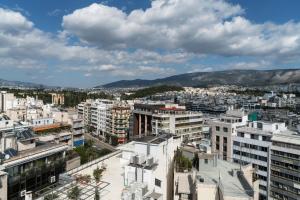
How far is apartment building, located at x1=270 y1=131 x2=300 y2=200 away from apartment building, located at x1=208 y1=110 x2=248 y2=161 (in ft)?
24.0

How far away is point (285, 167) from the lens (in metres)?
34.7

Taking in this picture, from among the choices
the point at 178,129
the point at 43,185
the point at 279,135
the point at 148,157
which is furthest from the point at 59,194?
the point at 178,129

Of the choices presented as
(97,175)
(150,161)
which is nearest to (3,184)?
(97,175)

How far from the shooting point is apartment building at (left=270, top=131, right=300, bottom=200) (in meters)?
33.5

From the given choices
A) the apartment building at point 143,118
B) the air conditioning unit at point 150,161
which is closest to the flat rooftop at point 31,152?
the air conditioning unit at point 150,161

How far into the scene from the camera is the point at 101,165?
20375 millimetres

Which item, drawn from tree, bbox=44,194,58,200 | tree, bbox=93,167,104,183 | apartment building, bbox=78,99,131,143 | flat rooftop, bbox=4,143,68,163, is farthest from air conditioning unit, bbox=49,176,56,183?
apartment building, bbox=78,99,131,143

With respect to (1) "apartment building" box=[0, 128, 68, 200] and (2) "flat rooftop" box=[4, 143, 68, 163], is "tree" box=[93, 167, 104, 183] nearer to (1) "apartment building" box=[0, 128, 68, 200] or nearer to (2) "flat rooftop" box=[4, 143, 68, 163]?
(1) "apartment building" box=[0, 128, 68, 200]

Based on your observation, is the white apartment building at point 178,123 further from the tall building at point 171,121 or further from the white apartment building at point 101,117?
the white apartment building at point 101,117

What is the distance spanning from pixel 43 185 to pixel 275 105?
466 ft

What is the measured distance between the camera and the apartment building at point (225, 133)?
141ft

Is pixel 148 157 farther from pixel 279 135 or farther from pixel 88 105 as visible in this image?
pixel 88 105

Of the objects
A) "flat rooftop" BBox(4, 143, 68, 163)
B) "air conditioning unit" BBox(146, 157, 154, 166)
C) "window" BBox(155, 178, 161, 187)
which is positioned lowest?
"window" BBox(155, 178, 161, 187)

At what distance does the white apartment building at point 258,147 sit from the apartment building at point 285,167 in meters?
1.04
